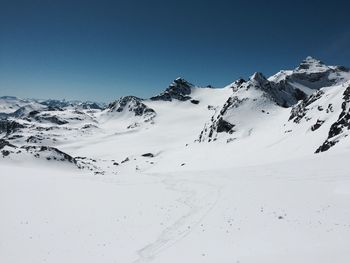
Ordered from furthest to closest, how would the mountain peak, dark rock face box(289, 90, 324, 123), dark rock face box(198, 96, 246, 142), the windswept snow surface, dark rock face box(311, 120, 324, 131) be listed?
the mountain peak < dark rock face box(198, 96, 246, 142) < dark rock face box(289, 90, 324, 123) < dark rock face box(311, 120, 324, 131) < the windswept snow surface

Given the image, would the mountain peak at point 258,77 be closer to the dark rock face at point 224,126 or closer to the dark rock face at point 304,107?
the dark rock face at point 224,126

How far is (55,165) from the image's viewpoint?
79250mm

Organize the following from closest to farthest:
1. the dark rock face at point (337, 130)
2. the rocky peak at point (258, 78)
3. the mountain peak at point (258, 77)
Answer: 1. the dark rock face at point (337, 130)
2. the rocky peak at point (258, 78)
3. the mountain peak at point (258, 77)

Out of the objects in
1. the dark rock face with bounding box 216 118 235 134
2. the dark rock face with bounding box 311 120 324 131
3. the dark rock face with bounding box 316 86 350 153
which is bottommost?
the dark rock face with bounding box 316 86 350 153

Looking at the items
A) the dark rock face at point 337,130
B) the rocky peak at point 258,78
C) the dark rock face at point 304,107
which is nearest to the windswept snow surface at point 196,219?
the dark rock face at point 337,130

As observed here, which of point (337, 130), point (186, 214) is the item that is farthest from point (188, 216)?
point (337, 130)

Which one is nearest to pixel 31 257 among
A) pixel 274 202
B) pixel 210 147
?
pixel 274 202

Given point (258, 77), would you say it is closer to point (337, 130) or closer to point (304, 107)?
point (304, 107)

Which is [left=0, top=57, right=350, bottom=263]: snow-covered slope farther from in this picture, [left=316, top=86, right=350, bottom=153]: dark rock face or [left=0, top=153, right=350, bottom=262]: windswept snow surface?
[left=316, top=86, right=350, bottom=153]: dark rock face

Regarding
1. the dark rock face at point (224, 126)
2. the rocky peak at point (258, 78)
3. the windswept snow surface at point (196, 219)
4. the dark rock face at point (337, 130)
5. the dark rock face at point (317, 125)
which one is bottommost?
the windswept snow surface at point (196, 219)

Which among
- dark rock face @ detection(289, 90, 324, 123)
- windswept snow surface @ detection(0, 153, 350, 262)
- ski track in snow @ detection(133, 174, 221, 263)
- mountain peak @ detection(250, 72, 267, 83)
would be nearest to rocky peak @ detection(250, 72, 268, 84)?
mountain peak @ detection(250, 72, 267, 83)

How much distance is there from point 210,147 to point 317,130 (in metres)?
44.7

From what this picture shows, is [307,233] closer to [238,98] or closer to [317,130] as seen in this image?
[317,130]

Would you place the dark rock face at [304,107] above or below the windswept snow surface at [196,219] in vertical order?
above
